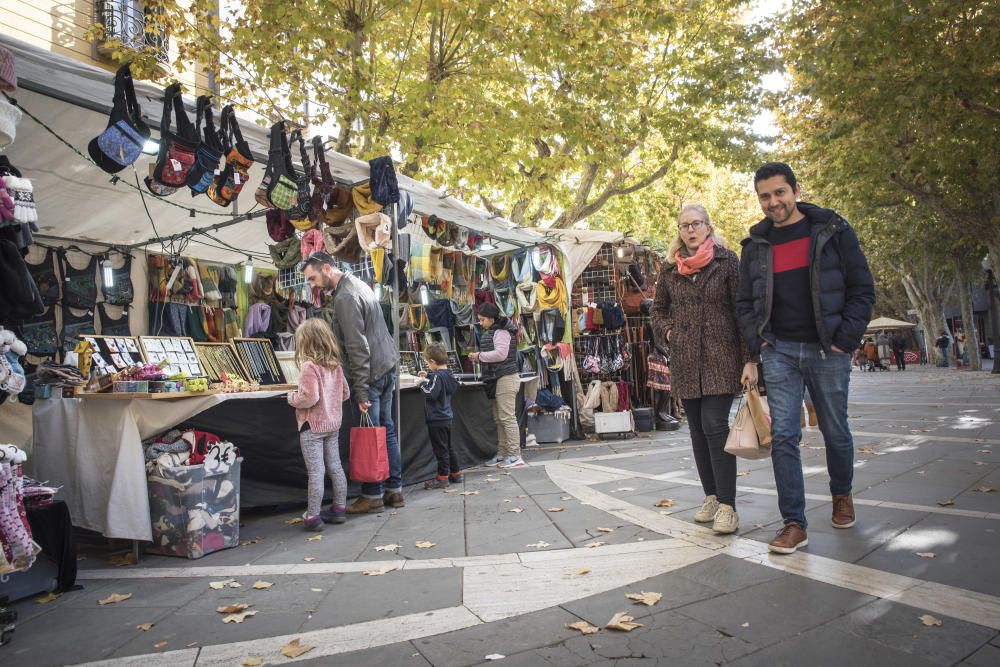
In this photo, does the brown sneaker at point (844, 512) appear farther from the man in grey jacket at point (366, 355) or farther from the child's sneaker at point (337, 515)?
the child's sneaker at point (337, 515)

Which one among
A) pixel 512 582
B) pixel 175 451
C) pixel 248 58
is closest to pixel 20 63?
pixel 175 451

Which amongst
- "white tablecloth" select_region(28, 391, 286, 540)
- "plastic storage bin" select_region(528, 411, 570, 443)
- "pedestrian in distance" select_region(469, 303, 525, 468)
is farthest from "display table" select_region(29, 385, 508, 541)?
"plastic storage bin" select_region(528, 411, 570, 443)

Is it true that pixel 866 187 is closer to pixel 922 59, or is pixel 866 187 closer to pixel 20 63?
pixel 922 59

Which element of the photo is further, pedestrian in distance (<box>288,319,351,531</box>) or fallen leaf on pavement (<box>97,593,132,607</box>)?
pedestrian in distance (<box>288,319,351,531</box>)

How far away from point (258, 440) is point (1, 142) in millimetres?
2997

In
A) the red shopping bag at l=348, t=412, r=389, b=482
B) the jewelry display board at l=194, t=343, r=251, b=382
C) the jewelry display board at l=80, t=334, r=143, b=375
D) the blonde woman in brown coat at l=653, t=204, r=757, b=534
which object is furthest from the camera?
the jewelry display board at l=194, t=343, r=251, b=382

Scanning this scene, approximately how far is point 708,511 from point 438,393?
A: 3216 mm

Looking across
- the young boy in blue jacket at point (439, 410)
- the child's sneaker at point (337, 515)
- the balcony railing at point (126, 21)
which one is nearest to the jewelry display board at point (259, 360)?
the young boy in blue jacket at point (439, 410)

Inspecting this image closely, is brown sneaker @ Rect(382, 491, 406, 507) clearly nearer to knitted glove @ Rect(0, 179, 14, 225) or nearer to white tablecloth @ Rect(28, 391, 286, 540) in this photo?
white tablecloth @ Rect(28, 391, 286, 540)

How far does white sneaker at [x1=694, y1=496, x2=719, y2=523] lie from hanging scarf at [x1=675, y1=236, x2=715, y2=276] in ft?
5.29

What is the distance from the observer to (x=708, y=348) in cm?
422

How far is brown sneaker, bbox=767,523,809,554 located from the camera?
3562 mm

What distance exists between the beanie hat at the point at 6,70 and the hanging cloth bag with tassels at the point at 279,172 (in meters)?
2.31

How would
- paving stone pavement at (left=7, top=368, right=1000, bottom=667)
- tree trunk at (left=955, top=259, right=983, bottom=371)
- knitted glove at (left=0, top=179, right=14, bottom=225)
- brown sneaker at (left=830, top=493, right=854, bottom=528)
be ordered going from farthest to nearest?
tree trunk at (left=955, top=259, right=983, bottom=371) < brown sneaker at (left=830, top=493, right=854, bottom=528) < knitted glove at (left=0, top=179, right=14, bottom=225) < paving stone pavement at (left=7, top=368, right=1000, bottom=667)
